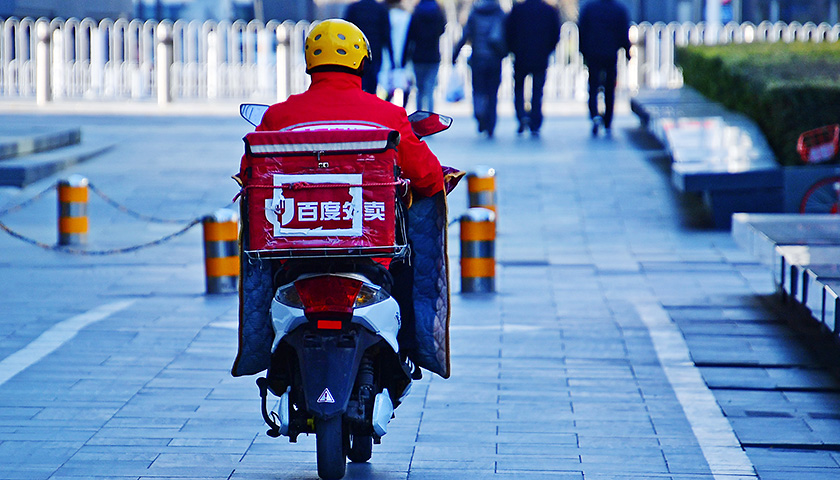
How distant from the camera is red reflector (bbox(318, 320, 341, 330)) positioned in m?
4.37

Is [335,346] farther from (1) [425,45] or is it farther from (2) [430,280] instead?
(1) [425,45]

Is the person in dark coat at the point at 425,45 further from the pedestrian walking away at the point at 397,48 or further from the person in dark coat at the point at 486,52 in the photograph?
the person in dark coat at the point at 486,52

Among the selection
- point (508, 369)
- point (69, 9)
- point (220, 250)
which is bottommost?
point (508, 369)

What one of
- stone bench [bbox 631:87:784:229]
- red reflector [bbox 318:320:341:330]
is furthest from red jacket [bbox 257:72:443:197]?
stone bench [bbox 631:87:784:229]

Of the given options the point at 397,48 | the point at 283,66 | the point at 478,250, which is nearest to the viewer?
the point at 478,250

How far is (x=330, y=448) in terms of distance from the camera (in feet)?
14.8

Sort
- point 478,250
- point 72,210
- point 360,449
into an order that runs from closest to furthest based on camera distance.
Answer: point 360,449 → point 478,250 → point 72,210

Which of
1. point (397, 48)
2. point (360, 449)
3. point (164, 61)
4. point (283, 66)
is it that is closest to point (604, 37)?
point (397, 48)

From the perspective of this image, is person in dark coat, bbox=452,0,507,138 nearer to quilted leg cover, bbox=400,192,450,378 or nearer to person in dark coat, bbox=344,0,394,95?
person in dark coat, bbox=344,0,394,95

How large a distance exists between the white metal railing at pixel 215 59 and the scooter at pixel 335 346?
1993 centimetres

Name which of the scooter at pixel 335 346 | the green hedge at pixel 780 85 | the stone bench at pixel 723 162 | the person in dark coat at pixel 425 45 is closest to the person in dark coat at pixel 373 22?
the person in dark coat at pixel 425 45

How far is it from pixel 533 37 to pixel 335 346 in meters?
13.6

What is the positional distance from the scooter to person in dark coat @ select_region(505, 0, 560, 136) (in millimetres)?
13026

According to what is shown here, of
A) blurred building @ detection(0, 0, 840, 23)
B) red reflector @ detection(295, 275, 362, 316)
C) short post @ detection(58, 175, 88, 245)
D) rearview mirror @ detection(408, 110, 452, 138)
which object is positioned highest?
blurred building @ detection(0, 0, 840, 23)
